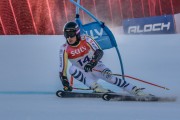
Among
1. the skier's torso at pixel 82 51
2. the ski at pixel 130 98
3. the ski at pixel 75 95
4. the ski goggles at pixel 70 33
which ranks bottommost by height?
the ski at pixel 130 98

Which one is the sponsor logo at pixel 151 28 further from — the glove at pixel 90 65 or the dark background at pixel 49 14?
the glove at pixel 90 65

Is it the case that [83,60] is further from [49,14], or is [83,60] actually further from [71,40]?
[49,14]

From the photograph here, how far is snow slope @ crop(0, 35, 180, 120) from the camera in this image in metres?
3.59

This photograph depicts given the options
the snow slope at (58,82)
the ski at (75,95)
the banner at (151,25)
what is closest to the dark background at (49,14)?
the banner at (151,25)

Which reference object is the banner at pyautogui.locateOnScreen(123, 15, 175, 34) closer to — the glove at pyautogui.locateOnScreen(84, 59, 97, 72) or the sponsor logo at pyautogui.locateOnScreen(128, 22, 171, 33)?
the sponsor logo at pyautogui.locateOnScreen(128, 22, 171, 33)

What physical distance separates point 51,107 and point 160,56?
8.66ft

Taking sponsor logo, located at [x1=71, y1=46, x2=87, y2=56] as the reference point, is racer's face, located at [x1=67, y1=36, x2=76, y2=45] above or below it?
above

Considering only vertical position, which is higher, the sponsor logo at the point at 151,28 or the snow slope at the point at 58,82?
the sponsor logo at the point at 151,28

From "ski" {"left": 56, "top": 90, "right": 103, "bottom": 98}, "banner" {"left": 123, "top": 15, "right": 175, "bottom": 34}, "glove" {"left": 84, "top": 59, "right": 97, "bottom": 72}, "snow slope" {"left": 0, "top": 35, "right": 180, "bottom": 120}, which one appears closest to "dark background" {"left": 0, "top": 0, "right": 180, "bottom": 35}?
"banner" {"left": 123, "top": 15, "right": 175, "bottom": 34}

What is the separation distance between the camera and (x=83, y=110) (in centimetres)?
373

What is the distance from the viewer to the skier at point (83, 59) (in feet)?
13.6

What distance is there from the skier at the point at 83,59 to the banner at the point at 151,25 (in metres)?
3.46

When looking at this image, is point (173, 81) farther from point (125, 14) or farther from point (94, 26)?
point (125, 14)

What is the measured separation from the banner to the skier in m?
3.46
